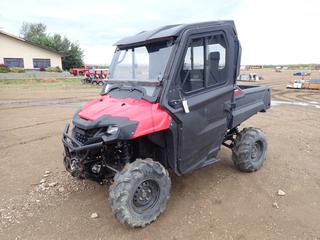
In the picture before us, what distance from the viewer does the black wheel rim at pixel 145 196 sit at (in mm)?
3303

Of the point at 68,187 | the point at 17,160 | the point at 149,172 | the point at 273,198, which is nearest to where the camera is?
the point at 149,172

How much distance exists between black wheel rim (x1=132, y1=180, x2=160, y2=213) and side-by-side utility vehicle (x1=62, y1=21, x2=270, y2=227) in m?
0.01

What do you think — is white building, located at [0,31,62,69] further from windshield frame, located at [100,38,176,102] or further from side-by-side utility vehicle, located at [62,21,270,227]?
side-by-side utility vehicle, located at [62,21,270,227]

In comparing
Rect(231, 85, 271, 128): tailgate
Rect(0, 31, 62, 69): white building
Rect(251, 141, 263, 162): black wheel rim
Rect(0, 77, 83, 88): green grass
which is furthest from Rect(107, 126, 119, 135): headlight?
Rect(0, 31, 62, 69): white building

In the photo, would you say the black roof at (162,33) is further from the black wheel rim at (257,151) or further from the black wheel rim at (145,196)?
the black wheel rim at (257,151)

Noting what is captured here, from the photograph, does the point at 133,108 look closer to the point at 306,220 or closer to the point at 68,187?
the point at 68,187

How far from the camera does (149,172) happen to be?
3.25 m

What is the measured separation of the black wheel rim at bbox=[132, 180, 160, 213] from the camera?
3.30 m

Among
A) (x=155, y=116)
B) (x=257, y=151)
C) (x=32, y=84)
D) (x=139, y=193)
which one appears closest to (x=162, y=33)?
(x=155, y=116)

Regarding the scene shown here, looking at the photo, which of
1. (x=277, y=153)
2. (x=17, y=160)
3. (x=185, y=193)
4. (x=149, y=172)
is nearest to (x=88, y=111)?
(x=149, y=172)

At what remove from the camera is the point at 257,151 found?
508 cm

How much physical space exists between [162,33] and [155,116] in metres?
1.14

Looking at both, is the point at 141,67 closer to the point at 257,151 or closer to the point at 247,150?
the point at 247,150

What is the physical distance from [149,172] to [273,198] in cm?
207
